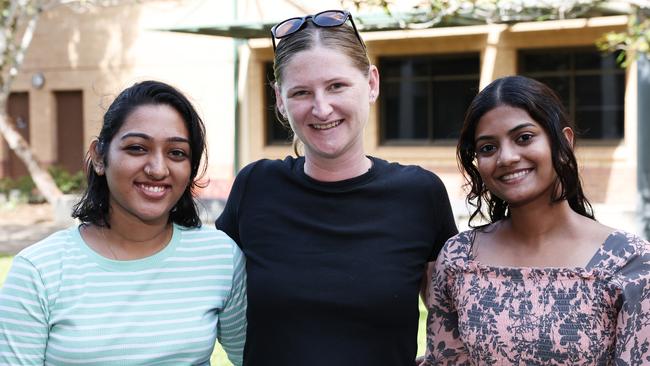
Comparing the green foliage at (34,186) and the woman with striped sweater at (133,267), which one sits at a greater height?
the woman with striped sweater at (133,267)

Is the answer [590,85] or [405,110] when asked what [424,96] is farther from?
[590,85]

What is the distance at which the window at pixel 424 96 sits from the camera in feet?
55.1

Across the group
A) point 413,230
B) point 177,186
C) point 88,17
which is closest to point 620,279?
point 413,230

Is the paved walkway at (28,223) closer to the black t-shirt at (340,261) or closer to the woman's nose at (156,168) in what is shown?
the black t-shirt at (340,261)

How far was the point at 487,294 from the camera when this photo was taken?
9.18 feet

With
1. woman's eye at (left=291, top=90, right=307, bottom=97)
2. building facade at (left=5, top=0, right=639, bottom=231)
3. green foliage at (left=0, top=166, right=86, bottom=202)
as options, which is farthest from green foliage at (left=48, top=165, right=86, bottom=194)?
woman's eye at (left=291, top=90, right=307, bottom=97)

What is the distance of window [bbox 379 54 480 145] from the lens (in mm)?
16781

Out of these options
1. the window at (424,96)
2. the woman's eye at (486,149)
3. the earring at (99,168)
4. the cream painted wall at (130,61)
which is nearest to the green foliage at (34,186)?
the cream painted wall at (130,61)

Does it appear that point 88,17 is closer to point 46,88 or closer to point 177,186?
point 46,88

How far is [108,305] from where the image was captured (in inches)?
101

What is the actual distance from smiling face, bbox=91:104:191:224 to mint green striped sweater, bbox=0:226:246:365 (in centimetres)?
16

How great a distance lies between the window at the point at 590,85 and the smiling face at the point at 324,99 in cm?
1274

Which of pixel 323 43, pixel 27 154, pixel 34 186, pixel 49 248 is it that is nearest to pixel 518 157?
pixel 323 43

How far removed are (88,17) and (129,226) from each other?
1912 centimetres
